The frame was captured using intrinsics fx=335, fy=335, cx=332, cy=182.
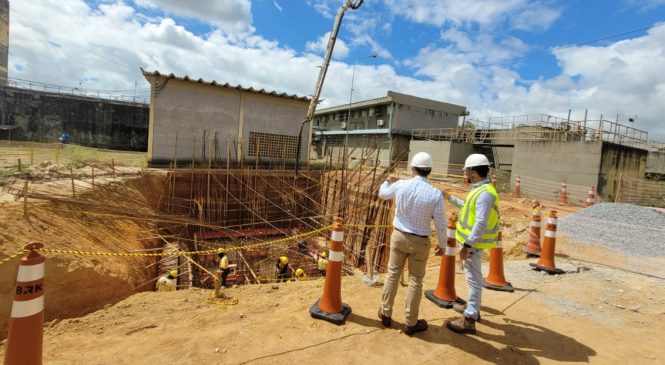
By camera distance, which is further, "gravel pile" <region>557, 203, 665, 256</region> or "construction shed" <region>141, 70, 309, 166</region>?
"construction shed" <region>141, 70, 309, 166</region>

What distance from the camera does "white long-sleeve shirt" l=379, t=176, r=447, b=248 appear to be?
10.4ft

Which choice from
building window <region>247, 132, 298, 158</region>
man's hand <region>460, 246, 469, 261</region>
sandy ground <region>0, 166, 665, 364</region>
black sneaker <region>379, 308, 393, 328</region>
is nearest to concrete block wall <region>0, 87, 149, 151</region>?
building window <region>247, 132, 298, 158</region>

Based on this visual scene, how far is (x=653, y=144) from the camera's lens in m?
18.9

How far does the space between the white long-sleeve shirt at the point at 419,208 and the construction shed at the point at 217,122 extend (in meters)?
10.1

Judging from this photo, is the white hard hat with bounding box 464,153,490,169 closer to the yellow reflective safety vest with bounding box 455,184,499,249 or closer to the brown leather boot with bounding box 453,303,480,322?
the yellow reflective safety vest with bounding box 455,184,499,249

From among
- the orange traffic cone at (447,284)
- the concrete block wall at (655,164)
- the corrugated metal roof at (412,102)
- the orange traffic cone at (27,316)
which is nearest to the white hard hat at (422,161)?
the orange traffic cone at (447,284)

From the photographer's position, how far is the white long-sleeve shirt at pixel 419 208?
316 cm

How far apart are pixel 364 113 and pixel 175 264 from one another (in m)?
28.5

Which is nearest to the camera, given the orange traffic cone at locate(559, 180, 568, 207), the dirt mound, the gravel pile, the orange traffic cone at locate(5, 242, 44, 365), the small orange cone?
the orange traffic cone at locate(5, 242, 44, 365)

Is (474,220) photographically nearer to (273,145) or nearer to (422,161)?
(422,161)

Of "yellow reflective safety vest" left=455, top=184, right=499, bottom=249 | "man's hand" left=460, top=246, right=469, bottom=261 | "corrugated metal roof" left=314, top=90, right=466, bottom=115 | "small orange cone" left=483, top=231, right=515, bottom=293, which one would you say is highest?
"corrugated metal roof" left=314, top=90, right=466, bottom=115

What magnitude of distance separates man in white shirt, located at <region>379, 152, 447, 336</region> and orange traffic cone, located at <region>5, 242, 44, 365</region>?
8.74 ft

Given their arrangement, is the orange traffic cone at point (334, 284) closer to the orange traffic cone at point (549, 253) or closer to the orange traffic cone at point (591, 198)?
the orange traffic cone at point (549, 253)

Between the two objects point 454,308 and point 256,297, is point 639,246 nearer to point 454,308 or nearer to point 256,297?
point 454,308
